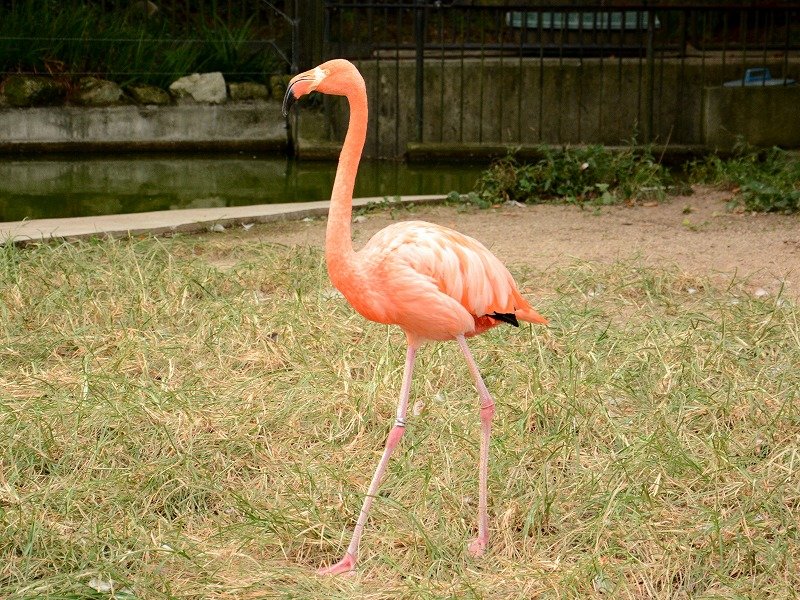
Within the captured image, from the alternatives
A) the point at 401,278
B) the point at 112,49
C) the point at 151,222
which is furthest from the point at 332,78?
the point at 112,49

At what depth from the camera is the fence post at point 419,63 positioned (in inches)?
431

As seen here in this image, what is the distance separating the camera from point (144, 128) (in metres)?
11.5

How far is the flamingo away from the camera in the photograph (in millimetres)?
3264

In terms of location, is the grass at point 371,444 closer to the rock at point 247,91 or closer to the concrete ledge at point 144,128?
the concrete ledge at point 144,128

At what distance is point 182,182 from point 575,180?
3.35 metres

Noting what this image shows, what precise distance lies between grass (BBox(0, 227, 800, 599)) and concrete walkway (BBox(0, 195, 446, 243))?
84 cm

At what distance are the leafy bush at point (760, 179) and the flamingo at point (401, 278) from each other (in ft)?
15.1

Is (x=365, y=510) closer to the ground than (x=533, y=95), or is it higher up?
closer to the ground

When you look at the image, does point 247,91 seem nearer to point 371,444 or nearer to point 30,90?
point 30,90

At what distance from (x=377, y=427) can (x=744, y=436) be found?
4.13 ft

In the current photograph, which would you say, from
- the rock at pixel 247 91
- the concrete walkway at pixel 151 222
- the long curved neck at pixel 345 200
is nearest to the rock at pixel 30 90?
the rock at pixel 247 91

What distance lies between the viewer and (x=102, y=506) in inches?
140

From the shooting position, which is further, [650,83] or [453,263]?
[650,83]

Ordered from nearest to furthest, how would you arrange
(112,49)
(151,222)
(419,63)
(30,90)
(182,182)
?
(151,222), (182,182), (419,63), (30,90), (112,49)
